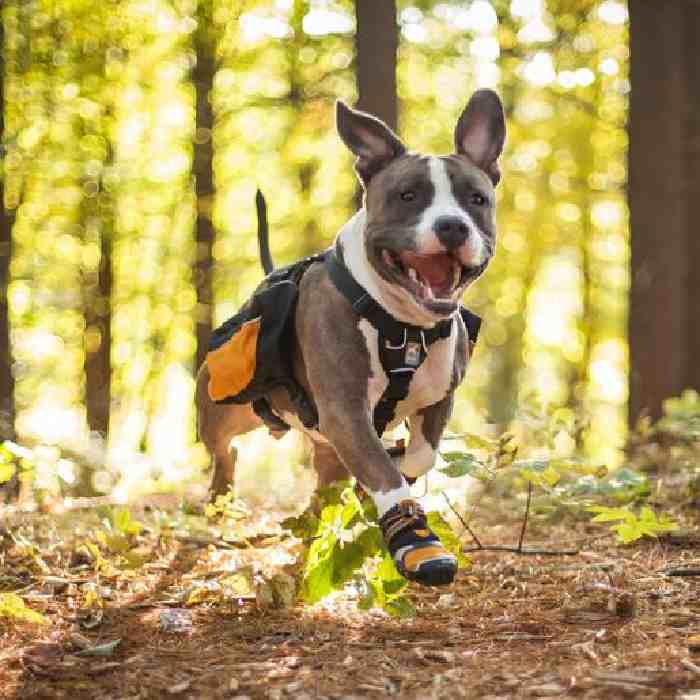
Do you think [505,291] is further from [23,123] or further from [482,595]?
[482,595]

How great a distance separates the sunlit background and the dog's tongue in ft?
15.2

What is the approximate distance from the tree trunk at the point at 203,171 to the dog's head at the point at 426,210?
7517mm

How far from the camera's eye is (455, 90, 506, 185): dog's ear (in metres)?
4.29

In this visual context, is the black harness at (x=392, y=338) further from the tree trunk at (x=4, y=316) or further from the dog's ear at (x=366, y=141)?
the tree trunk at (x=4, y=316)

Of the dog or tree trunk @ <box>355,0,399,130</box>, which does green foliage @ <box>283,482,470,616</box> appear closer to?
the dog

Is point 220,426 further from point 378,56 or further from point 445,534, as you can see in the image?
point 378,56

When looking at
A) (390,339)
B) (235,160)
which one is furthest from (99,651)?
(235,160)

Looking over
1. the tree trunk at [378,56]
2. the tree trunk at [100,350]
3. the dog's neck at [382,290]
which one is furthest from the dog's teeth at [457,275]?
the tree trunk at [100,350]

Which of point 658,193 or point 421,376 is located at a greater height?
point 658,193

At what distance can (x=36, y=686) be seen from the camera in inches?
120

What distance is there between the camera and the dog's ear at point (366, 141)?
421 cm

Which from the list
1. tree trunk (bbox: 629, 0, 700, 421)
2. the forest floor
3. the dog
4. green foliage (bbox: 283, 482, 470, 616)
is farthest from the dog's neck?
tree trunk (bbox: 629, 0, 700, 421)

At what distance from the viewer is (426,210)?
12.7ft

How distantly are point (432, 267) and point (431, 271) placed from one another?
0.7 inches
